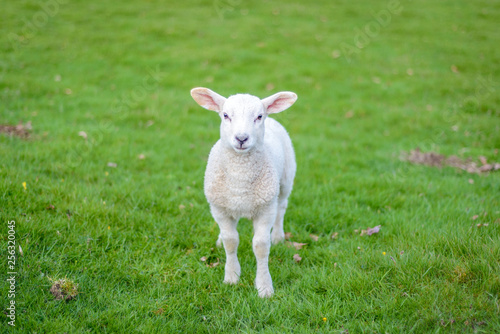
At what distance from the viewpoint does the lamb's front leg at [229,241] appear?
11.9 ft

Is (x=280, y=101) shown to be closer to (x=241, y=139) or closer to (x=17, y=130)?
(x=241, y=139)

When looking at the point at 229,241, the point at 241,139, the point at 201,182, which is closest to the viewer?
the point at 241,139

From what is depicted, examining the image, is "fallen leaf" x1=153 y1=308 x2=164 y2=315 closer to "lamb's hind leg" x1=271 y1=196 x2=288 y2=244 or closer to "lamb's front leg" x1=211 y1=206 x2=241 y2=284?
"lamb's front leg" x1=211 y1=206 x2=241 y2=284

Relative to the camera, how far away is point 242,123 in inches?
129

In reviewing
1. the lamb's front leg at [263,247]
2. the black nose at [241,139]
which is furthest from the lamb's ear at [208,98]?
the lamb's front leg at [263,247]

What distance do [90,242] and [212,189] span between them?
145 centimetres

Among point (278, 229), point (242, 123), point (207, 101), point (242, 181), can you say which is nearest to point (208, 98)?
point (207, 101)

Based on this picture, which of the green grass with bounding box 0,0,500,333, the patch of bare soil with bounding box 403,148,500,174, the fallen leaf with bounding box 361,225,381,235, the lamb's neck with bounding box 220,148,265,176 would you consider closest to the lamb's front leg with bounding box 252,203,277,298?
the green grass with bounding box 0,0,500,333

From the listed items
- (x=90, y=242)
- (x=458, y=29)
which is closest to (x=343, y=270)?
(x=90, y=242)
